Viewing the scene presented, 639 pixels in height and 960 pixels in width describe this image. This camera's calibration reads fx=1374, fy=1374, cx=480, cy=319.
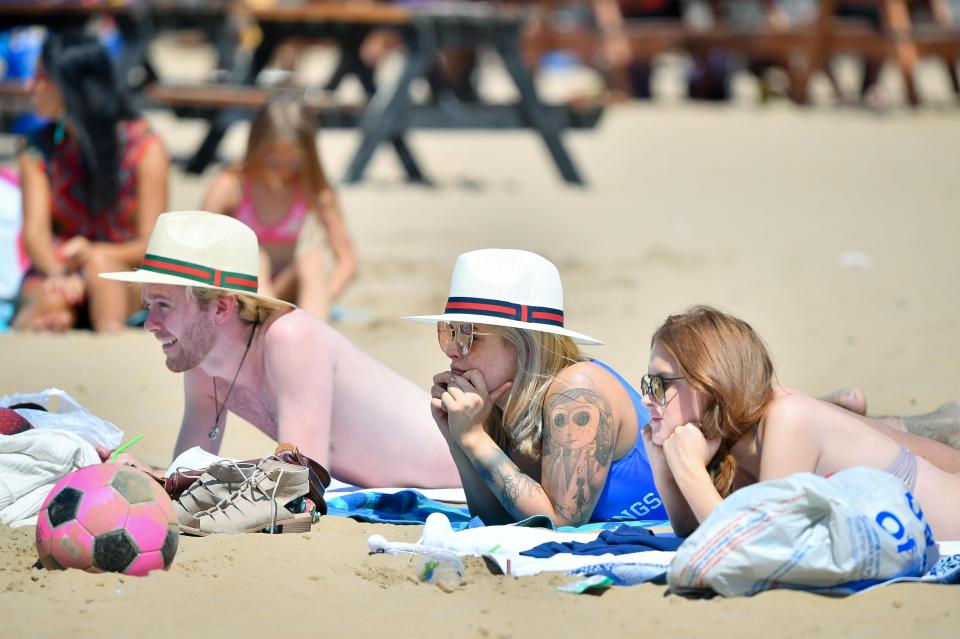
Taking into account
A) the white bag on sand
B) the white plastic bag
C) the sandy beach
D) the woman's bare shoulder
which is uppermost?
the woman's bare shoulder

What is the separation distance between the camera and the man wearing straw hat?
4039 mm

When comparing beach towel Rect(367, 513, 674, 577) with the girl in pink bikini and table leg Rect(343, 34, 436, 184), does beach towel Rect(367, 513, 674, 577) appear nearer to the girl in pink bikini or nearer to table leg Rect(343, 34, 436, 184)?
the girl in pink bikini

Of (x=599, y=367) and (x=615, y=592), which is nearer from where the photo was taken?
(x=615, y=592)

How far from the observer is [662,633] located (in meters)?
3.07

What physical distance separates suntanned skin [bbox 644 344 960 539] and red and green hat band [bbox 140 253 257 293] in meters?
1.29

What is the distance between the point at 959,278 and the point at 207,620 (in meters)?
6.07

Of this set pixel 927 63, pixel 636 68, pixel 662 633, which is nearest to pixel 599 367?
pixel 662 633

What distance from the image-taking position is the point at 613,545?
3.62 metres

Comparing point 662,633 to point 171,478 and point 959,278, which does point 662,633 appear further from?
point 959,278

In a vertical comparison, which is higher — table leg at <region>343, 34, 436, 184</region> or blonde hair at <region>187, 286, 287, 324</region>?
blonde hair at <region>187, 286, 287, 324</region>

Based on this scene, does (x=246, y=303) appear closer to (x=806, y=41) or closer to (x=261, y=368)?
(x=261, y=368)

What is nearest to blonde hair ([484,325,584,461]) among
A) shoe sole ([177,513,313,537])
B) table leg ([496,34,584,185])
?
shoe sole ([177,513,313,537])

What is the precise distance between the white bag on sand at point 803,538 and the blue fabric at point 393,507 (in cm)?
112

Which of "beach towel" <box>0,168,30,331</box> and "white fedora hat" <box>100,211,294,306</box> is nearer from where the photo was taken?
"white fedora hat" <box>100,211,294,306</box>
